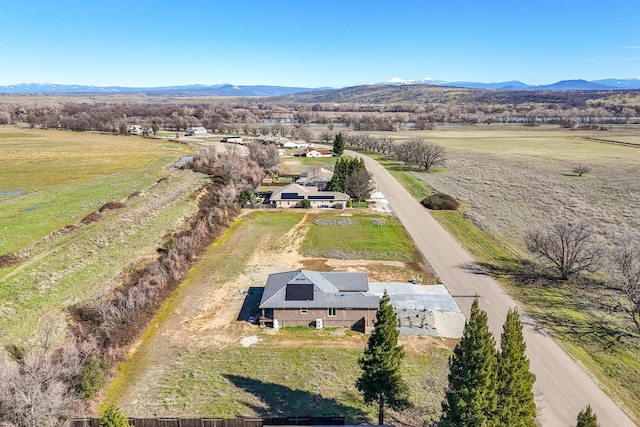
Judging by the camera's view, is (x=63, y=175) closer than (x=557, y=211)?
No

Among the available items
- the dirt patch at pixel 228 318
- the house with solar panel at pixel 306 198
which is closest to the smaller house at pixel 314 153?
the house with solar panel at pixel 306 198

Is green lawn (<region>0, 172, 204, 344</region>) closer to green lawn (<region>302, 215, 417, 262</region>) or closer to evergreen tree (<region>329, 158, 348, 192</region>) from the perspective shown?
green lawn (<region>302, 215, 417, 262</region>)

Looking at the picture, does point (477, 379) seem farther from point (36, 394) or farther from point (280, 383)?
point (36, 394)

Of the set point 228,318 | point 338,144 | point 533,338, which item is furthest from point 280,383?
point 338,144

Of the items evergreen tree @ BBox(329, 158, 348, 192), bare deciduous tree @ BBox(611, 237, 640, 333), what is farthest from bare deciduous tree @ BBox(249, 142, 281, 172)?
bare deciduous tree @ BBox(611, 237, 640, 333)

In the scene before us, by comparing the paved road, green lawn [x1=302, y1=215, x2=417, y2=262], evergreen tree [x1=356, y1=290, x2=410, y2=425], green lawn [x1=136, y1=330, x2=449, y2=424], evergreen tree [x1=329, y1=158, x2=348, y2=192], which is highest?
evergreen tree [x1=329, y1=158, x2=348, y2=192]

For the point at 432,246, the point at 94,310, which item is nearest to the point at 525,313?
the point at 432,246
